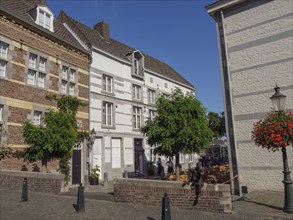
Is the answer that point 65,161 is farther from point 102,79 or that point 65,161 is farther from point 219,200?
point 219,200

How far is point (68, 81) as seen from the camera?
57.0 feet

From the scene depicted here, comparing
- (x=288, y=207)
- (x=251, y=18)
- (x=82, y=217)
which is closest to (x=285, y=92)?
(x=251, y=18)

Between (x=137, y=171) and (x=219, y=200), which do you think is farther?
(x=137, y=171)

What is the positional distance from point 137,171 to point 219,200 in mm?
15715

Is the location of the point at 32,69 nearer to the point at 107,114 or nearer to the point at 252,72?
the point at 107,114

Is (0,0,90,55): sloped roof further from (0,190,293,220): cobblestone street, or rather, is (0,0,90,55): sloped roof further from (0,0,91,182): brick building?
(0,190,293,220): cobblestone street

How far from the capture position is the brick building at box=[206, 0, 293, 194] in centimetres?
1252

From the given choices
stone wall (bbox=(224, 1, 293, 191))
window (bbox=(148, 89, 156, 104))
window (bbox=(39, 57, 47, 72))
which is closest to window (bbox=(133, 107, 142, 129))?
window (bbox=(148, 89, 156, 104))

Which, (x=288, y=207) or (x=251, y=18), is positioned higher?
(x=251, y=18)

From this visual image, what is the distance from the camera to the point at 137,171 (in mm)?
23016

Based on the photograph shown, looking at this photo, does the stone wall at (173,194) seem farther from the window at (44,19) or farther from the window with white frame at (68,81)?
the window at (44,19)

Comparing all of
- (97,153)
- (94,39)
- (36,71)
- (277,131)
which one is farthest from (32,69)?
(277,131)

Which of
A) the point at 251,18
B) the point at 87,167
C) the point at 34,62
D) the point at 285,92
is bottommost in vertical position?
the point at 87,167

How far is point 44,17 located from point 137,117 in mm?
11020
